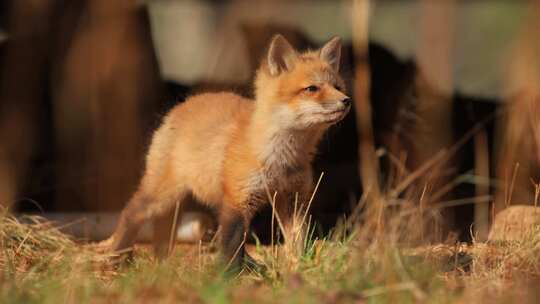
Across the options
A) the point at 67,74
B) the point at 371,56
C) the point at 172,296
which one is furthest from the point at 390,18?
the point at 172,296

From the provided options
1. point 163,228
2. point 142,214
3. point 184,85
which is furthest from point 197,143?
point 184,85

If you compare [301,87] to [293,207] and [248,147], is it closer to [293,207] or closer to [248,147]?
[248,147]

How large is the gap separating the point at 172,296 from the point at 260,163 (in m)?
1.73

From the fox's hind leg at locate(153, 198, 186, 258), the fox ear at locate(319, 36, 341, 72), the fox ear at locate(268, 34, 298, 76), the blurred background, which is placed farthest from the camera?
the blurred background

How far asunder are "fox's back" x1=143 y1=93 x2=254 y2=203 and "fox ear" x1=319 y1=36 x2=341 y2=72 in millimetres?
540

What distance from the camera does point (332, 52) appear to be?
15.7 ft

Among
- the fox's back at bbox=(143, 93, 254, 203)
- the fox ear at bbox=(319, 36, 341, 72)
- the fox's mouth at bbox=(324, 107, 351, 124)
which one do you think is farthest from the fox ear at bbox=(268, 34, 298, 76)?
the fox's mouth at bbox=(324, 107, 351, 124)

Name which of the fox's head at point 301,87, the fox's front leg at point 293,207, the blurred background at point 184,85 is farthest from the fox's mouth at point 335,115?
the blurred background at point 184,85

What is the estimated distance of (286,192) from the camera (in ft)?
14.6

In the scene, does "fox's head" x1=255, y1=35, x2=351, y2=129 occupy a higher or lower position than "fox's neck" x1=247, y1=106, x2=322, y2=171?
higher

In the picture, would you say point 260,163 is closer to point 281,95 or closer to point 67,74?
point 281,95

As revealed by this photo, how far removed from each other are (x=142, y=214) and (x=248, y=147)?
0.90 metres

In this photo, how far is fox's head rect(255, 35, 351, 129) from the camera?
14.0 ft

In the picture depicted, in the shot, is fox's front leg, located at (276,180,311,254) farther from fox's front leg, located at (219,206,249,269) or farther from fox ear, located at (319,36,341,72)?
fox ear, located at (319,36,341,72)
